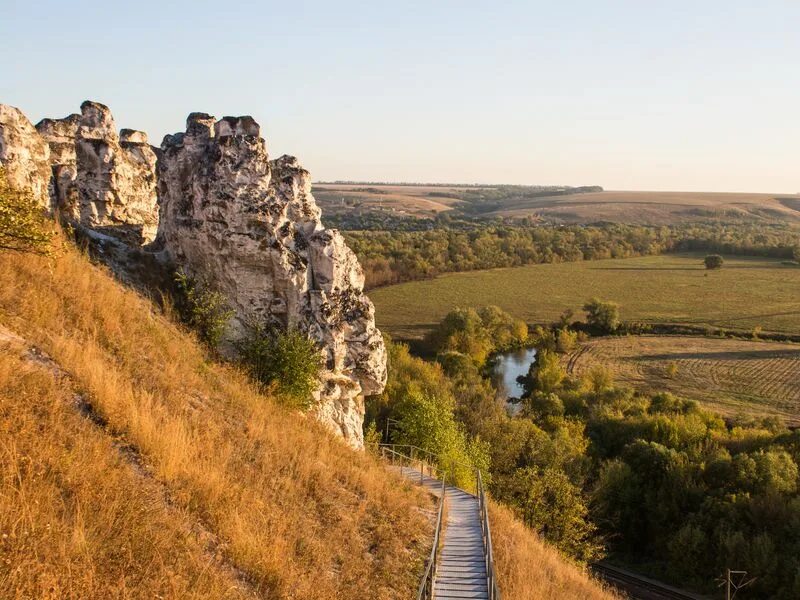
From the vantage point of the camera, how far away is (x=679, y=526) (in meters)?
29.7

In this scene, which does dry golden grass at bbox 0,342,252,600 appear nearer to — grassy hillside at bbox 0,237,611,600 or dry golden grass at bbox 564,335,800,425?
grassy hillside at bbox 0,237,611,600

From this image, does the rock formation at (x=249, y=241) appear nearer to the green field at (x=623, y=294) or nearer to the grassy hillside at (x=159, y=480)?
the grassy hillside at (x=159, y=480)

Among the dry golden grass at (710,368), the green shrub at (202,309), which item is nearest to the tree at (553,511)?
the green shrub at (202,309)

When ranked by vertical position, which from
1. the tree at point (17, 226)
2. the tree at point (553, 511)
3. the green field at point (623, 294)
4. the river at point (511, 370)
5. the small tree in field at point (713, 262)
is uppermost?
the tree at point (17, 226)

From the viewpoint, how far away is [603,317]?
70.3 meters

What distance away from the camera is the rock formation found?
15.1 meters

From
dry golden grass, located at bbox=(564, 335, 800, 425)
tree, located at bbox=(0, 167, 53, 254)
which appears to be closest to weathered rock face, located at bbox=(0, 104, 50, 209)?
tree, located at bbox=(0, 167, 53, 254)

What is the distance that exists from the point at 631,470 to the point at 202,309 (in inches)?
1044

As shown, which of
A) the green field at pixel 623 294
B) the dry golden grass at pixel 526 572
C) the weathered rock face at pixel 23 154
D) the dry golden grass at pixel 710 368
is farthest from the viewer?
the green field at pixel 623 294

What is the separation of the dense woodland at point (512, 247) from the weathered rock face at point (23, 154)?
2569 inches

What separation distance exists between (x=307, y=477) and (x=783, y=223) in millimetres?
216363

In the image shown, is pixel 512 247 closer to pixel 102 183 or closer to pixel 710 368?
pixel 710 368

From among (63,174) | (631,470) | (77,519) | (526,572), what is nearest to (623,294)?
(631,470)

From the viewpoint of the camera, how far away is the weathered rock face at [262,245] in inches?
599
